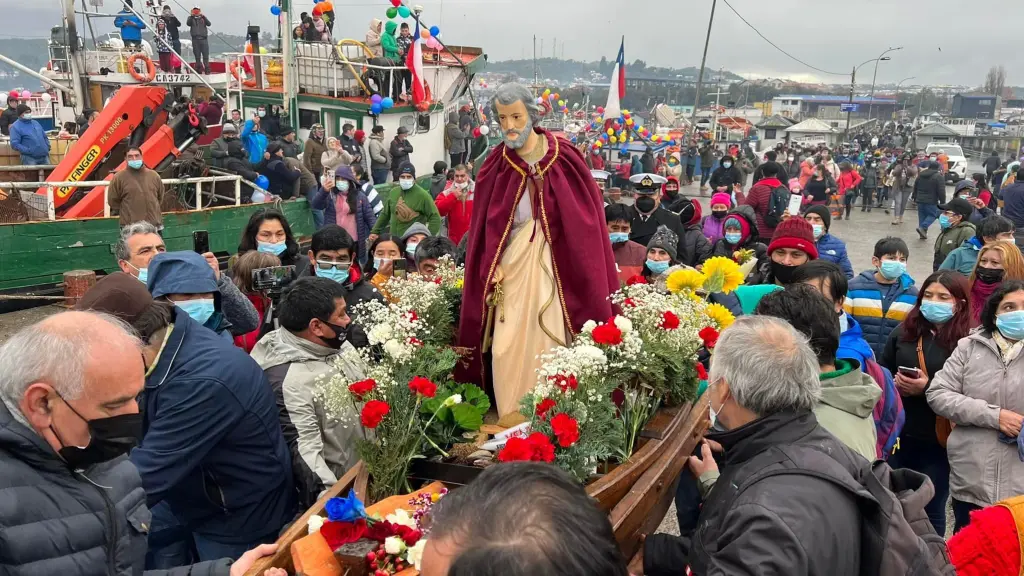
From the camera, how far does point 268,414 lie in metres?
3.25

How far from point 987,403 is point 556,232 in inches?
91.7

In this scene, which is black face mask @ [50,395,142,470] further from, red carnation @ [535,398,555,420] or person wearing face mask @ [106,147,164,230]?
person wearing face mask @ [106,147,164,230]

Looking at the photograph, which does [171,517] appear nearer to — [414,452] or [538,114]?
[414,452]

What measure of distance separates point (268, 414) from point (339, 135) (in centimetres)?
1250

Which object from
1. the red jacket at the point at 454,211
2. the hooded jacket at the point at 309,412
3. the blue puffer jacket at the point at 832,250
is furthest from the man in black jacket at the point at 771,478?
the red jacket at the point at 454,211

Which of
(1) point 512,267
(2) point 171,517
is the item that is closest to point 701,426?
(1) point 512,267

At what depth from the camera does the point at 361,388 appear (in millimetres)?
3117

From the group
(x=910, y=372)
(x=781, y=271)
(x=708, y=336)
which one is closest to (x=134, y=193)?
(x=781, y=271)

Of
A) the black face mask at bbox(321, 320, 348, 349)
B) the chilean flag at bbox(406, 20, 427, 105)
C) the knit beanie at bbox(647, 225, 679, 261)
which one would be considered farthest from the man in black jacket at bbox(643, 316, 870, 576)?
the chilean flag at bbox(406, 20, 427, 105)

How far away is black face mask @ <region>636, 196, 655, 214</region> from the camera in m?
8.03

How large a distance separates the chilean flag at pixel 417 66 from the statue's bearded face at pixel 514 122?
35.0 feet

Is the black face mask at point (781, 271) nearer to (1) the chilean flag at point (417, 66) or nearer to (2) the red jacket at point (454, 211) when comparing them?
(2) the red jacket at point (454, 211)

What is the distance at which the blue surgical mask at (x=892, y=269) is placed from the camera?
548 centimetres

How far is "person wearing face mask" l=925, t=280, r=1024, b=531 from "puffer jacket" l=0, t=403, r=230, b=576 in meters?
3.79
